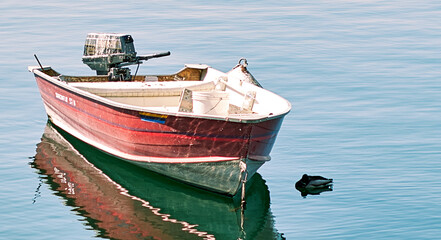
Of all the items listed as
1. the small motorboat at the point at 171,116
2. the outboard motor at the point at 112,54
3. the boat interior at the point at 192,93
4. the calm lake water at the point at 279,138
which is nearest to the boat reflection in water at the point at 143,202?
the calm lake water at the point at 279,138

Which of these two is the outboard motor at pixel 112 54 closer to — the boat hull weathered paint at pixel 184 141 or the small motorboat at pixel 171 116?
the small motorboat at pixel 171 116

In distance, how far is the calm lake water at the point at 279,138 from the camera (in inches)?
761

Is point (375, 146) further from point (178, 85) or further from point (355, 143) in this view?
point (178, 85)

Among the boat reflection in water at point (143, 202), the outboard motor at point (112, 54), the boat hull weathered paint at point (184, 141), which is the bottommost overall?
→ the boat reflection in water at point (143, 202)

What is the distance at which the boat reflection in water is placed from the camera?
62.1 feet

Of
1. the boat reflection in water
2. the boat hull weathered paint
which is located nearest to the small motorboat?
the boat hull weathered paint

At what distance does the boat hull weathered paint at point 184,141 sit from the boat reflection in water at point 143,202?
1.31 ft

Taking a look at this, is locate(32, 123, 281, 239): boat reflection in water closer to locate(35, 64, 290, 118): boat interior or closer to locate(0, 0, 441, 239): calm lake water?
locate(0, 0, 441, 239): calm lake water

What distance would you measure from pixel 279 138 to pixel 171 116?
6.55 m

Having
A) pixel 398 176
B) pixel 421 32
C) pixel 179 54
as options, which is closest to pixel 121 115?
pixel 398 176

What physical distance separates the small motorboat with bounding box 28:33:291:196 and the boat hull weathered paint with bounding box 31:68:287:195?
0.08ft

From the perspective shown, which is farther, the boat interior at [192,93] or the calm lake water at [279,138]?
the boat interior at [192,93]

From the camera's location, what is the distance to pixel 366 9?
173 feet

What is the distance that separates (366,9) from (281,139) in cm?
2857
